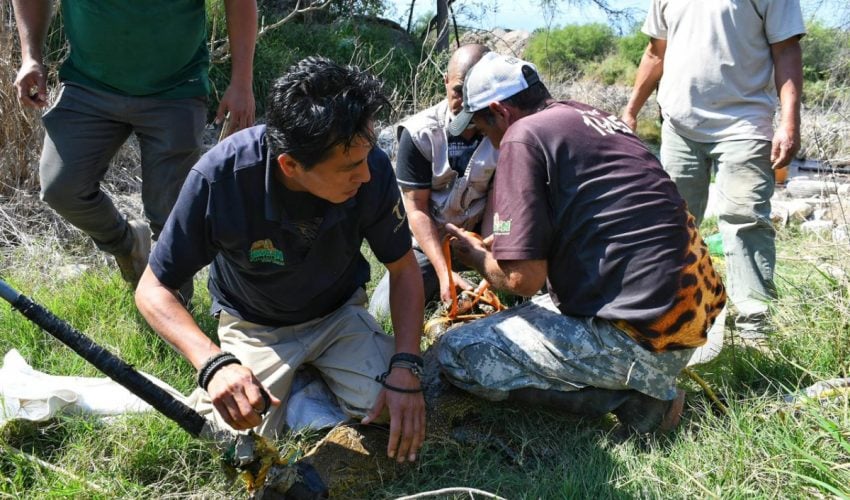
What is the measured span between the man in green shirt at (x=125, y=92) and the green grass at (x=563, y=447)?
664 millimetres

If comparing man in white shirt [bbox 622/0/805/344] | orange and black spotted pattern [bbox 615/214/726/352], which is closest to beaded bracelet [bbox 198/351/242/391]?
orange and black spotted pattern [bbox 615/214/726/352]

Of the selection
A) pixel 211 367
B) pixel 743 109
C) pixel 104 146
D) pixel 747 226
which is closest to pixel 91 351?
pixel 211 367

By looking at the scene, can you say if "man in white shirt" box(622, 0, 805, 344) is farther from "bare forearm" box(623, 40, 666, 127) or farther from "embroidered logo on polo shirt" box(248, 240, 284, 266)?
"embroidered logo on polo shirt" box(248, 240, 284, 266)

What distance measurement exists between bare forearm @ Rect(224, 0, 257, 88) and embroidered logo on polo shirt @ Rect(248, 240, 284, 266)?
119 cm

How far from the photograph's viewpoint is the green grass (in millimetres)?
2461

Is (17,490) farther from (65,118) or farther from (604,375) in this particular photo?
(604,375)

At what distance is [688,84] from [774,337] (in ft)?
4.58

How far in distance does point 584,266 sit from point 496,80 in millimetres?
793

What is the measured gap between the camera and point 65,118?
338 cm

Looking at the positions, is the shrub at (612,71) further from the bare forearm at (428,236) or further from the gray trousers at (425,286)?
the bare forearm at (428,236)

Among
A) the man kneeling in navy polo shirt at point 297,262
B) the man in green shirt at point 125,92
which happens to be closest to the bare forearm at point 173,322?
the man kneeling in navy polo shirt at point 297,262

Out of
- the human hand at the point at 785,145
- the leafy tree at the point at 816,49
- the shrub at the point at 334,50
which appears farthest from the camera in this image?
the leafy tree at the point at 816,49

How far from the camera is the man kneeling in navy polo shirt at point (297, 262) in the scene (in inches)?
90.4

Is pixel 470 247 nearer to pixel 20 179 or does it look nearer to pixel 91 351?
pixel 91 351
